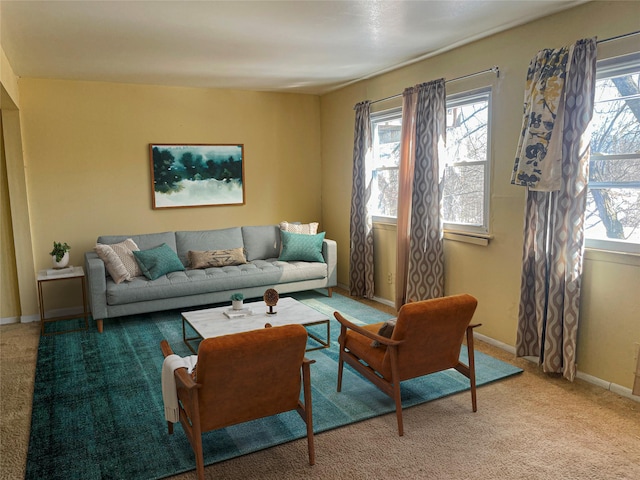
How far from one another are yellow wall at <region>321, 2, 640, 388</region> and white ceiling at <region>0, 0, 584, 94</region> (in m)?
0.14

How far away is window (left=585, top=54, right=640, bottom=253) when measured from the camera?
121 inches

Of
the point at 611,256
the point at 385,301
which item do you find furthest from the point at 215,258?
the point at 611,256

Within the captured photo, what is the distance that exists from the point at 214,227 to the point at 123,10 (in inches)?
129

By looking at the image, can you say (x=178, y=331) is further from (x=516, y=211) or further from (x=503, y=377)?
(x=516, y=211)

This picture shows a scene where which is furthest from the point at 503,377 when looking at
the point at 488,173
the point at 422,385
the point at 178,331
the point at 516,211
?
the point at 178,331

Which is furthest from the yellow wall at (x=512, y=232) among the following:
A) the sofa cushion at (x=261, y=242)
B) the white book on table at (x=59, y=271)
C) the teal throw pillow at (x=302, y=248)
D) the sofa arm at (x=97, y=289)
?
the white book on table at (x=59, y=271)

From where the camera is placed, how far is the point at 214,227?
240 inches

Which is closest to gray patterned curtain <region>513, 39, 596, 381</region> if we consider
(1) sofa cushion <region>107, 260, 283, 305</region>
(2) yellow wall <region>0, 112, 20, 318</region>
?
(1) sofa cushion <region>107, 260, 283, 305</region>

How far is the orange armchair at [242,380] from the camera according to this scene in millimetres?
2176

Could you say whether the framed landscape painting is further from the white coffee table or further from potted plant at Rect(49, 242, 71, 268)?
the white coffee table

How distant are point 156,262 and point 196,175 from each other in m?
1.39

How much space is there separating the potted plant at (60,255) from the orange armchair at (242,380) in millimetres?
3107

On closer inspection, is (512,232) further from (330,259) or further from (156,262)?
(156,262)

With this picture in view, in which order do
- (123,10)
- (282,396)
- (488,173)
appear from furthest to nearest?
(488,173) < (123,10) < (282,396)
